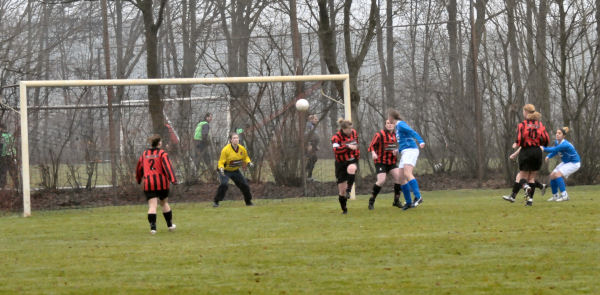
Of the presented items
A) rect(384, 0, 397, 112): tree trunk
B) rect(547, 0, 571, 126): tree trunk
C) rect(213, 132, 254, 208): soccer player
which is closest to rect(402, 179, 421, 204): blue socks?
rect(213, 132, 254, 208): soccer player

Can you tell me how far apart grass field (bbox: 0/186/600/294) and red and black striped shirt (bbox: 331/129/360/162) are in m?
0.94

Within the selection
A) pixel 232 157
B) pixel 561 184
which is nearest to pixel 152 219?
pixel 232 157

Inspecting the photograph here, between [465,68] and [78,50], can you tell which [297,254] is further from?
[78,50]

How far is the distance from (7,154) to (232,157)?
447 cm

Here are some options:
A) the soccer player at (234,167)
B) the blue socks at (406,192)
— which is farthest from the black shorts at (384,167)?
the soccer player at (234,167)

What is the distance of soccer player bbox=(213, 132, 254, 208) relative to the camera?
661 inches

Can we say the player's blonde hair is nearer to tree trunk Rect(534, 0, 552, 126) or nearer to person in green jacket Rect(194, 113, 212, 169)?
tree trunk Rect(534, 0, 552, 126)

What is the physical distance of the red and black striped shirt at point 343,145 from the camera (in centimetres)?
1398

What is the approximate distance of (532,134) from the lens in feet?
46.9

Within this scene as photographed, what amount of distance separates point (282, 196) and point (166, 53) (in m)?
8.86

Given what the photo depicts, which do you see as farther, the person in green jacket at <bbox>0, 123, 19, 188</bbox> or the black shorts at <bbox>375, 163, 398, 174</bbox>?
the person in green jacket at <bbox>0, 123, 19, 188</bbox>

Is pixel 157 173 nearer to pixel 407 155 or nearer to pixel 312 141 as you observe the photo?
pixel 407 155

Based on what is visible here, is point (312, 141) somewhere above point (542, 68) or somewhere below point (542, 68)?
below

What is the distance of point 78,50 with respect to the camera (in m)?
28.2
